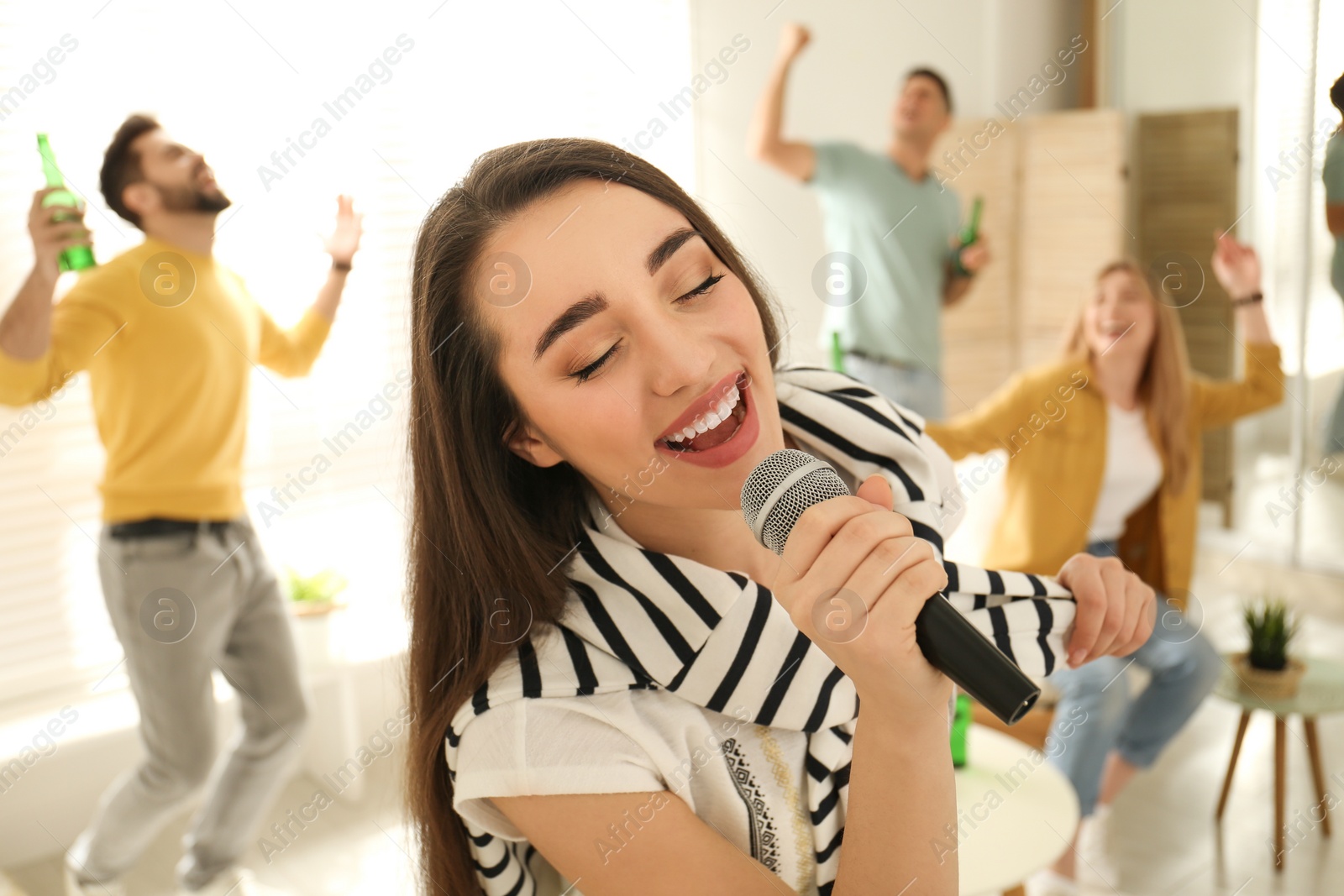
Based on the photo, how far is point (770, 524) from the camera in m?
0.63

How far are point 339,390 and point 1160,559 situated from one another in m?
2.10

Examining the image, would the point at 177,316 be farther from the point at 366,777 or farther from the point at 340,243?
the point at 366,777

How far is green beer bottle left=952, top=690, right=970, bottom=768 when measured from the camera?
1776mm

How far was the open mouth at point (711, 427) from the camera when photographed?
710 mm

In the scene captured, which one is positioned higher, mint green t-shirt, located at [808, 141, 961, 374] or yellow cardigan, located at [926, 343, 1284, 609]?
mint green t-shirt, located at [808, 141, 961, 374]

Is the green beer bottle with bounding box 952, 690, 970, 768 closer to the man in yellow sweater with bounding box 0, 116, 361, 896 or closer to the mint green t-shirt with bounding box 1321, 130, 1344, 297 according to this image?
the mint green t-shirt with bounding box 1321, 130, 1344, 297

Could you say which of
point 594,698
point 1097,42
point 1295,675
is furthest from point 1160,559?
point 1097,42

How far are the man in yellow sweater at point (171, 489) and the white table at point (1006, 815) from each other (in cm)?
137

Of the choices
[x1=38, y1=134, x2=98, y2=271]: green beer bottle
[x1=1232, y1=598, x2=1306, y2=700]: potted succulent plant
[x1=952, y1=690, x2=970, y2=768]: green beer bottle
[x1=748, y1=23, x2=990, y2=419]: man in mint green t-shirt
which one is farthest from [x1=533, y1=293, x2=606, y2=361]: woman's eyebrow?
[x1=748, y1=23, x2=990, y2=419]: man in mint green t-shirt

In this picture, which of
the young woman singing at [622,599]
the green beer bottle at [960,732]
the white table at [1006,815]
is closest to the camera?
the young woman singing at [622,599]

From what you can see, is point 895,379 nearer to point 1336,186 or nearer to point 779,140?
point 779,140

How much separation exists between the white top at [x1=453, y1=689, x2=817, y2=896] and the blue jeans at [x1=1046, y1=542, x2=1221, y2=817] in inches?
60.5

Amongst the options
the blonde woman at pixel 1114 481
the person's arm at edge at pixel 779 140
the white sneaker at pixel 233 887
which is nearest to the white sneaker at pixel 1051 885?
the blonde woman at pixel 1114 481

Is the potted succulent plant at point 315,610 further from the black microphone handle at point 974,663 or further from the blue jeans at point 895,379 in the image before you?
the black microphone handle at point 974,663
